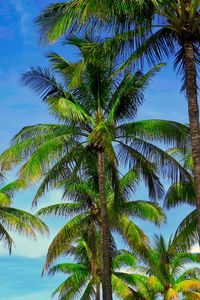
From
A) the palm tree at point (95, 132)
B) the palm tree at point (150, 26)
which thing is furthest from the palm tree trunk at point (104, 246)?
the palm tree at point (150, 26)

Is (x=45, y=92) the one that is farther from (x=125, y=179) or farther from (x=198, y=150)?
(x=198, y=150)

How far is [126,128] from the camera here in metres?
24.0

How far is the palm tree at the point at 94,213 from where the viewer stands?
28500 mm

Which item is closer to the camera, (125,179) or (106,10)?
(106,10)

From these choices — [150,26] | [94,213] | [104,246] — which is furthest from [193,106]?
[94,213]

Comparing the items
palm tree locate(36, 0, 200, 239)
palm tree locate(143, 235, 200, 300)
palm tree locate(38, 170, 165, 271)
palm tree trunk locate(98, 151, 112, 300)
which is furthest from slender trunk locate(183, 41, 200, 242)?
palm tree locate(143, 235, 200, 300)

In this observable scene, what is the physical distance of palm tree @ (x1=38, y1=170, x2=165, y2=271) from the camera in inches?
1122

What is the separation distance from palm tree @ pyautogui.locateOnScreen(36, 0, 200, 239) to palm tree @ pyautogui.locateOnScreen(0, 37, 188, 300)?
413cm

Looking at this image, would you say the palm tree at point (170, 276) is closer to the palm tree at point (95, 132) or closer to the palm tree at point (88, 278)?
the palm tree at point (88, 278)

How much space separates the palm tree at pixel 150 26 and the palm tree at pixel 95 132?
162 inches

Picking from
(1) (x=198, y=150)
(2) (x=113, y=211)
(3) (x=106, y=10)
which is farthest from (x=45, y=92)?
(1) (x=198, y=150)

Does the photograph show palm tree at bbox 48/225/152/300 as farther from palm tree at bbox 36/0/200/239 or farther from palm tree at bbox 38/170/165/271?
palm tree at bbox 36/0/200/239

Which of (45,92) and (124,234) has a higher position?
(45,92)

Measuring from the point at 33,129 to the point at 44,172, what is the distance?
6.57 feet
